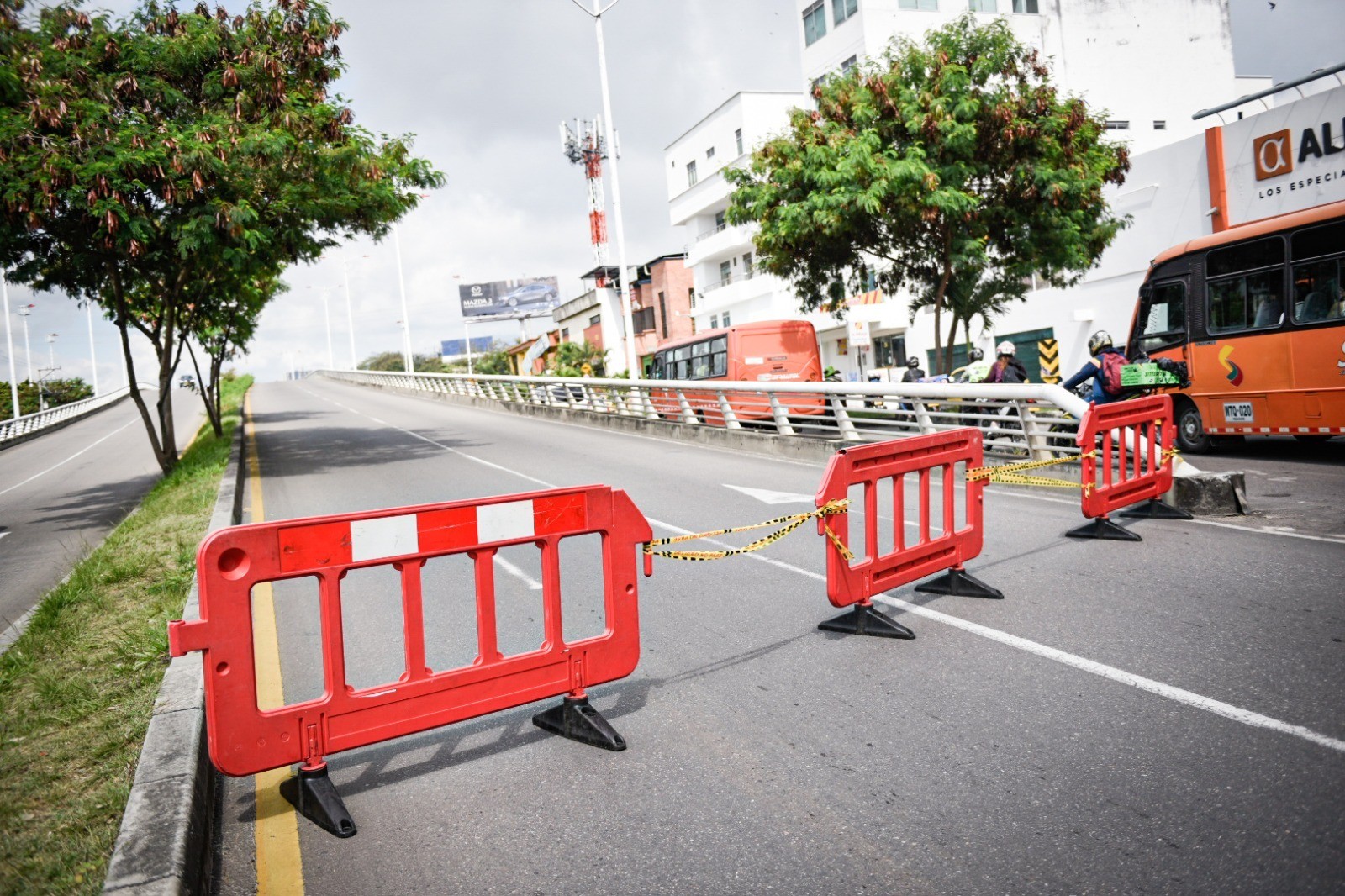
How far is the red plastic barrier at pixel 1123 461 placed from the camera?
313 inches

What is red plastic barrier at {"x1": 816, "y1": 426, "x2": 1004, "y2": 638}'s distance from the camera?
5695 millimetres

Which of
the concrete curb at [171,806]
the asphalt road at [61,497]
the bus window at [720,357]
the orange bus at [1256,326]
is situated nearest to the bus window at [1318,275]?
the orange bus at [1256,326]

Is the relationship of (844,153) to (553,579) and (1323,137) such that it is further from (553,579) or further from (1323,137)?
(553,579)

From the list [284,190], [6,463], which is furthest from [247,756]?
[6,463]

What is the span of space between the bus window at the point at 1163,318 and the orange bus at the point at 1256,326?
1 centimetres

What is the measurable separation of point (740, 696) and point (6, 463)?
35109mm

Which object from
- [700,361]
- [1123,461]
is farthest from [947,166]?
[1123,461]

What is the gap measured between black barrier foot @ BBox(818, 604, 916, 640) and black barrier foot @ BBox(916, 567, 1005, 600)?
3.02 feet

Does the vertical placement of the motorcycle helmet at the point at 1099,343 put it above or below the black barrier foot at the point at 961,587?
above

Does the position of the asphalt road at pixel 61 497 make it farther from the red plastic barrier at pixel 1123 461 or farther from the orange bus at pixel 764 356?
the orange bus at pixel 764 356

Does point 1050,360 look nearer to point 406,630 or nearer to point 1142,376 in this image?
point 1142,376

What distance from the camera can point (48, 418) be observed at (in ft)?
163

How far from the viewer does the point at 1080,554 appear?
760 cm

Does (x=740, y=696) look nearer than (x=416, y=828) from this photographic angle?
No
